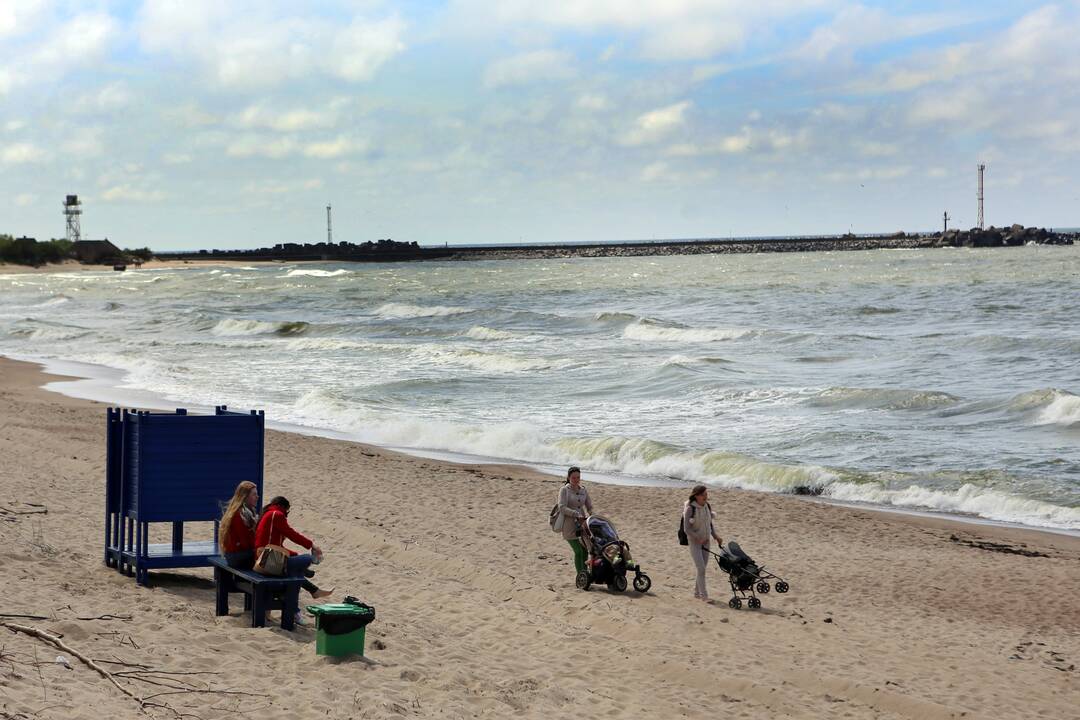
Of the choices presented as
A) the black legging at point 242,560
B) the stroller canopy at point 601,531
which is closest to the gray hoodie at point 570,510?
the stroller canopy at point 601,531

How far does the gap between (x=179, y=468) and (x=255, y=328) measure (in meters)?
45.8

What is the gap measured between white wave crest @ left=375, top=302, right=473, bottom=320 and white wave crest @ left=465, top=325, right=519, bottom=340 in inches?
483

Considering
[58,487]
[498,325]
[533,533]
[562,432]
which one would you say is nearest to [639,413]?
[562,432]

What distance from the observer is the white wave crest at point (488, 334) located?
157 ft

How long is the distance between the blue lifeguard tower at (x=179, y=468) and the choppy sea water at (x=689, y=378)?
1053 cm

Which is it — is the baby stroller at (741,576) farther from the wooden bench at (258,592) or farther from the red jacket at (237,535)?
the red jacket at (237,535)

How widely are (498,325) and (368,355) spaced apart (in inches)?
566

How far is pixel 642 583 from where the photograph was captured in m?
11.5

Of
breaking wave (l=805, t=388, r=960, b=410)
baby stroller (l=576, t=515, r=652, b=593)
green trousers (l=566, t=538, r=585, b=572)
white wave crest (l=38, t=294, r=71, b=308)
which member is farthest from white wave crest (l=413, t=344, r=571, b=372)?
white wave crest (l=38, t=294, r=71, b=308)

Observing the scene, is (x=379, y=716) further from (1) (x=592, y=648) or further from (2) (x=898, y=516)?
(2) (x=898, y=516)

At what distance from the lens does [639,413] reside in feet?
83.9

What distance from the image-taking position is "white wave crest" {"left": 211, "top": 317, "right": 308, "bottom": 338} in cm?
5319

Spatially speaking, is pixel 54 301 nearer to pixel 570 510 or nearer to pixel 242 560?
pixel 570 510

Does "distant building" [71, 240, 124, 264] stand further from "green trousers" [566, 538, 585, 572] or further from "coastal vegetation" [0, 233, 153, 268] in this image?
"green trousers" [566, 538, 585, 572]
